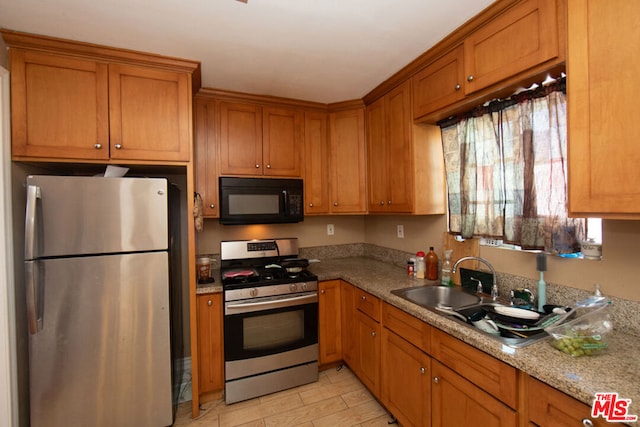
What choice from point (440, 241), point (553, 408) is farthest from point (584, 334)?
point (440, 241)

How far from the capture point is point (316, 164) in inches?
105

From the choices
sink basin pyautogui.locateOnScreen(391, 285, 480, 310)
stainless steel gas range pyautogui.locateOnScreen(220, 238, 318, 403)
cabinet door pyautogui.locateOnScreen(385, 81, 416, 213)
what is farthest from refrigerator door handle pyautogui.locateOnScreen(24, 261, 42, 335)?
cabinet door pyautogui.locateOnScreen(385, 81, 416, 213)

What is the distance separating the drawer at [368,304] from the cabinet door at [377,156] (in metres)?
0.76

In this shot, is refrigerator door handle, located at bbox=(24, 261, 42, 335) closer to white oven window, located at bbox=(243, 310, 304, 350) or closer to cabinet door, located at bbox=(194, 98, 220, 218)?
cabinet door, located at bbox=(194, 98, 220, 218)

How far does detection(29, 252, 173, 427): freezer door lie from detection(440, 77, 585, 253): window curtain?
2072 mm

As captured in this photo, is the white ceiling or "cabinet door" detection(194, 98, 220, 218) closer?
the white ceiling

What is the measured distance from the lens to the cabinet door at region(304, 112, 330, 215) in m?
2.64

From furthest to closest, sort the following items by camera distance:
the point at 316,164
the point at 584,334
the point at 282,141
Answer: the point at 316,164 < the point at 282,141 < the point at 584,334

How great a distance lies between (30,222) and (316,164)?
2.00 metres

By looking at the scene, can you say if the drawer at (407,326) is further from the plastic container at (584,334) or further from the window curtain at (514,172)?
the window curtain at (514,172)

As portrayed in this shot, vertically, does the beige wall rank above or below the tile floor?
above

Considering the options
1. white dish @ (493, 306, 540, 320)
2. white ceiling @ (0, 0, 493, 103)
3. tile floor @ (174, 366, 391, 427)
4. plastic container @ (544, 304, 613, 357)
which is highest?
white ceiling @ (0, 0, 493, 103)

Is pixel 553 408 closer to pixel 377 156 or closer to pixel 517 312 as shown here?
pixel 517 312

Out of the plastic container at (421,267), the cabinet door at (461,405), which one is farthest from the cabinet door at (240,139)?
the cabinet door at (461,405)
